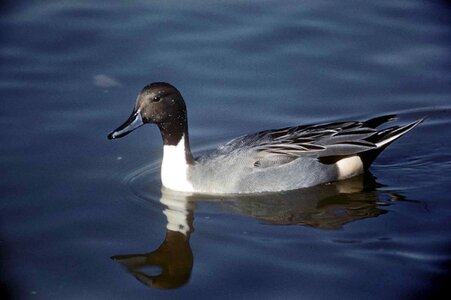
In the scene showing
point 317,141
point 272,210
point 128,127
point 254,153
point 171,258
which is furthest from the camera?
point 317,141

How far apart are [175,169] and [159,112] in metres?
0.48

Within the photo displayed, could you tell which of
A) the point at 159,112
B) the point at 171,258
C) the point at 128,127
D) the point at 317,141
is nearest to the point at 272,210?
the point at 317,141

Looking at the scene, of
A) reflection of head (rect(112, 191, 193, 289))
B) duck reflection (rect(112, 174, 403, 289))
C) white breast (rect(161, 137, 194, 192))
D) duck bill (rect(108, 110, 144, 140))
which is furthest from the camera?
white breast (rect(161, 137, 194, 192))

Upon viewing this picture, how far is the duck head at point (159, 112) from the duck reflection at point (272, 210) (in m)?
0.54

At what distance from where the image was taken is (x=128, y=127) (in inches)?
301

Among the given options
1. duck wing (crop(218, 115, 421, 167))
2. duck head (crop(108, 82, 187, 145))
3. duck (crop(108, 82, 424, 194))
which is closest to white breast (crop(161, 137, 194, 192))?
duck (crop(108, 82, 424, 194))

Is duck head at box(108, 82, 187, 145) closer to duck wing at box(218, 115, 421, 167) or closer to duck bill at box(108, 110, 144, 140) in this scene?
duck bill at box(108, 110, 144, 140)

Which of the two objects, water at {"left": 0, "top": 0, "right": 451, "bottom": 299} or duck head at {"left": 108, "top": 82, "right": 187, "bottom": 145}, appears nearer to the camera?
water at {"left": 0, "top": 0, "right": 451, "bottom": 299}

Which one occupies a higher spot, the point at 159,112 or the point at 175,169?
the point at 159,112

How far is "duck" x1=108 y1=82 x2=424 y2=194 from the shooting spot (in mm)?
7691

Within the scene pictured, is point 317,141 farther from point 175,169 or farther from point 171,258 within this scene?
point 171,258

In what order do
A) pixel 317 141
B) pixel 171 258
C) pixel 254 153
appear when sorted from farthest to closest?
pixel 317 141 < pixel 254 153 < pixel 171 258

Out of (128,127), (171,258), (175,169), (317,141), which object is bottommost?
(171,258)

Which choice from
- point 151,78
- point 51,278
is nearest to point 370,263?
point 51,278
